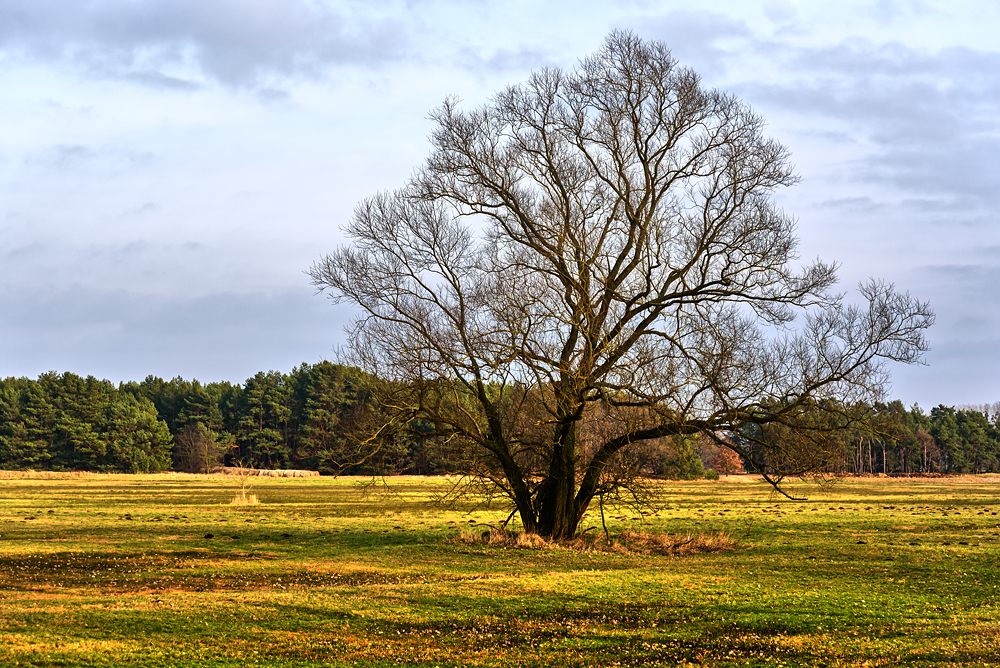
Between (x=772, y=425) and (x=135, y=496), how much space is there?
46.0m

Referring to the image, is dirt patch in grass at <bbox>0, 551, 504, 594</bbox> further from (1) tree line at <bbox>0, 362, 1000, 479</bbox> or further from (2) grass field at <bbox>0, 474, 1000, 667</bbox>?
(1) tree line at <bbox>0, 362, 1000, 479</bbox>

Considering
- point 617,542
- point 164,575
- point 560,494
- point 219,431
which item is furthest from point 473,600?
point 219,431

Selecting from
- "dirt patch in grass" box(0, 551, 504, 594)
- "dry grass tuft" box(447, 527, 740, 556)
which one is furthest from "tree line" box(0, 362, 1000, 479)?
"dirt patch in grass" box(0, 551, 504, 594)

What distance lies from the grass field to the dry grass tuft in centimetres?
71

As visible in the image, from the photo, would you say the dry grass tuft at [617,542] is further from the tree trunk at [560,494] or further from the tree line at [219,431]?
the tree line at [219,431]

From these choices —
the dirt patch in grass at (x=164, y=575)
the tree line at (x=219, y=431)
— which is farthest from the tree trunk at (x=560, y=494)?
the tree line at (x=219, y=431)

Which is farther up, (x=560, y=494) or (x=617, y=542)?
→ (x=560, y=494)

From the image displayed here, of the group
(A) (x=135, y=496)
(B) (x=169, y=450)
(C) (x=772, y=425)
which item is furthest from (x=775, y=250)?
(B) (x=169, y=450)

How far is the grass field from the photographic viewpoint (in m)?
11.4

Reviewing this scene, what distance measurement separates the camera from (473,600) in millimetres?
15773

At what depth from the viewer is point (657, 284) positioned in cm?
2444

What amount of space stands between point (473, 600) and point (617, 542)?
1191 centimetres

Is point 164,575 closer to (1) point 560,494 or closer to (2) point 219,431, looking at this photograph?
(1) point 560,494

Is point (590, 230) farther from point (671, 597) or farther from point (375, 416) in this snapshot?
point (671, 597)
